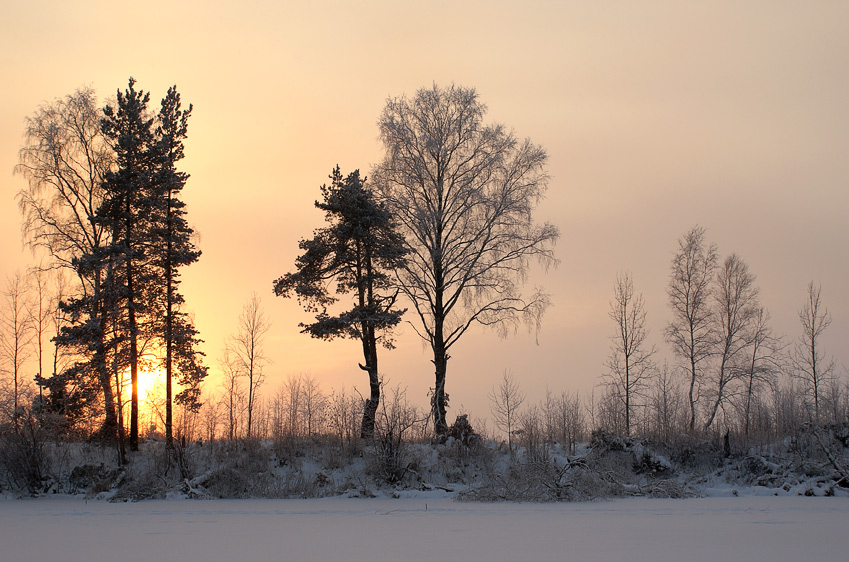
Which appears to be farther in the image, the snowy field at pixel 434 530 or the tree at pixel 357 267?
the tree at pixel 357 267

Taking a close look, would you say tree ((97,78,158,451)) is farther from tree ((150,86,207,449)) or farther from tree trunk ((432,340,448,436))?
tree trunk ((432,340,448,436))

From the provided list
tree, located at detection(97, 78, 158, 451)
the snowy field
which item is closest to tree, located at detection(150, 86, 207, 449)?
tree, located at detection(97, 78, 158, 451)

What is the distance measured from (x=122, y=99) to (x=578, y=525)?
25.8 m

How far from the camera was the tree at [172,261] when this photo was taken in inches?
1163

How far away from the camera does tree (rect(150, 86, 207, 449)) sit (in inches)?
→ 1163

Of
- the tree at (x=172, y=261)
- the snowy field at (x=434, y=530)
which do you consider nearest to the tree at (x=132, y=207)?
the tree at (x=172, y=261)

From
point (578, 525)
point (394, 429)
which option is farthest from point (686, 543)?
point (394, 429)

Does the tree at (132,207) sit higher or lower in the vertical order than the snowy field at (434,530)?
higher

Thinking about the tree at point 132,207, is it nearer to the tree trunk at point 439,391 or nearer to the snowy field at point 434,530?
the snowy field at point 434,530

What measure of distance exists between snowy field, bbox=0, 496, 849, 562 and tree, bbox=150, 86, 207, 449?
6.63 metres

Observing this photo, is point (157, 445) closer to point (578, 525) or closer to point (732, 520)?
point (578, 525)

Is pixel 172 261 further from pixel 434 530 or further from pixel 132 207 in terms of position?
pixel 434 530

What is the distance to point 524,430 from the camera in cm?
3030

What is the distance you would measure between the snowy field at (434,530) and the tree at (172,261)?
21.8ft
